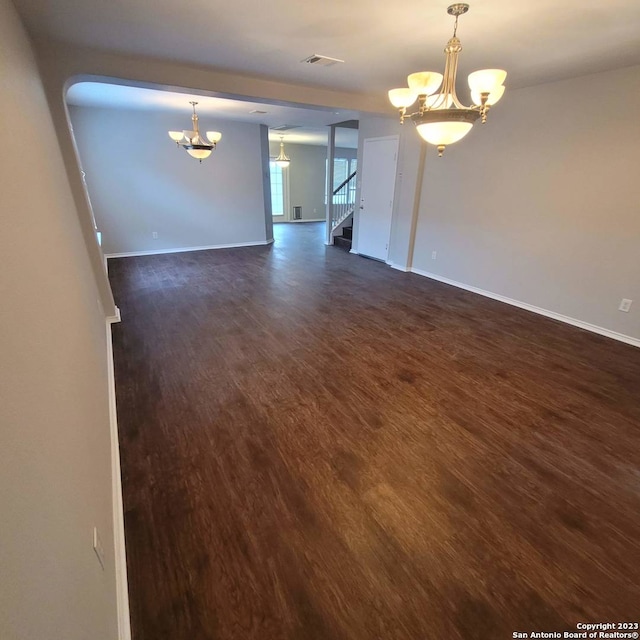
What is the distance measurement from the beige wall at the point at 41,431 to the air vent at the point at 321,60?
2069 millimetres

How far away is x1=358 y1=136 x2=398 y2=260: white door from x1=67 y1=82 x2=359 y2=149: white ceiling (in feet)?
2.37

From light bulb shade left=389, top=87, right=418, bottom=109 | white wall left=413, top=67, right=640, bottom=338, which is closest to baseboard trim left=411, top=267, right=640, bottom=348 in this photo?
white wall left=413, top=67, right=640, bottom=338

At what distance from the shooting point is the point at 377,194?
20.8 ft

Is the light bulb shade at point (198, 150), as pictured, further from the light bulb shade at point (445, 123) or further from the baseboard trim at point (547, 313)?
the light bulb shade at point (445, 123)

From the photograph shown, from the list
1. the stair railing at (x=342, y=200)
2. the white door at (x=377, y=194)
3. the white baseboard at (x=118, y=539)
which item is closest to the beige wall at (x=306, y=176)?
the stair railing at (x=342, y=200)

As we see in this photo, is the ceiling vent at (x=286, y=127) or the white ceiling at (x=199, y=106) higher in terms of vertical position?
the white ceiling at (x=199, y=106)

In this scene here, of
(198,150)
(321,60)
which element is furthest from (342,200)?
(321,60)

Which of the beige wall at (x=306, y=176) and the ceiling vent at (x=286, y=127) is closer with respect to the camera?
the ceiling vent at (x=286, y=127)

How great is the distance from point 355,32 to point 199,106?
3918 mm

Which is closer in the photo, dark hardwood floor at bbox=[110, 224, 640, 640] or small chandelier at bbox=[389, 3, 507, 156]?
dark hardwood floor at bbox=[110, 224, 640, 640]

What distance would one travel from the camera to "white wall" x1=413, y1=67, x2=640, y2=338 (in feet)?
11.1

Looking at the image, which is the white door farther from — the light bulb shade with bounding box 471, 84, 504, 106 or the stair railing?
the light bulb shade with bounding box 471, 84, 504, 106

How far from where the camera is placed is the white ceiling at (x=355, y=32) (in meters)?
2.16

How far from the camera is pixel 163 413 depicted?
2.40 m
